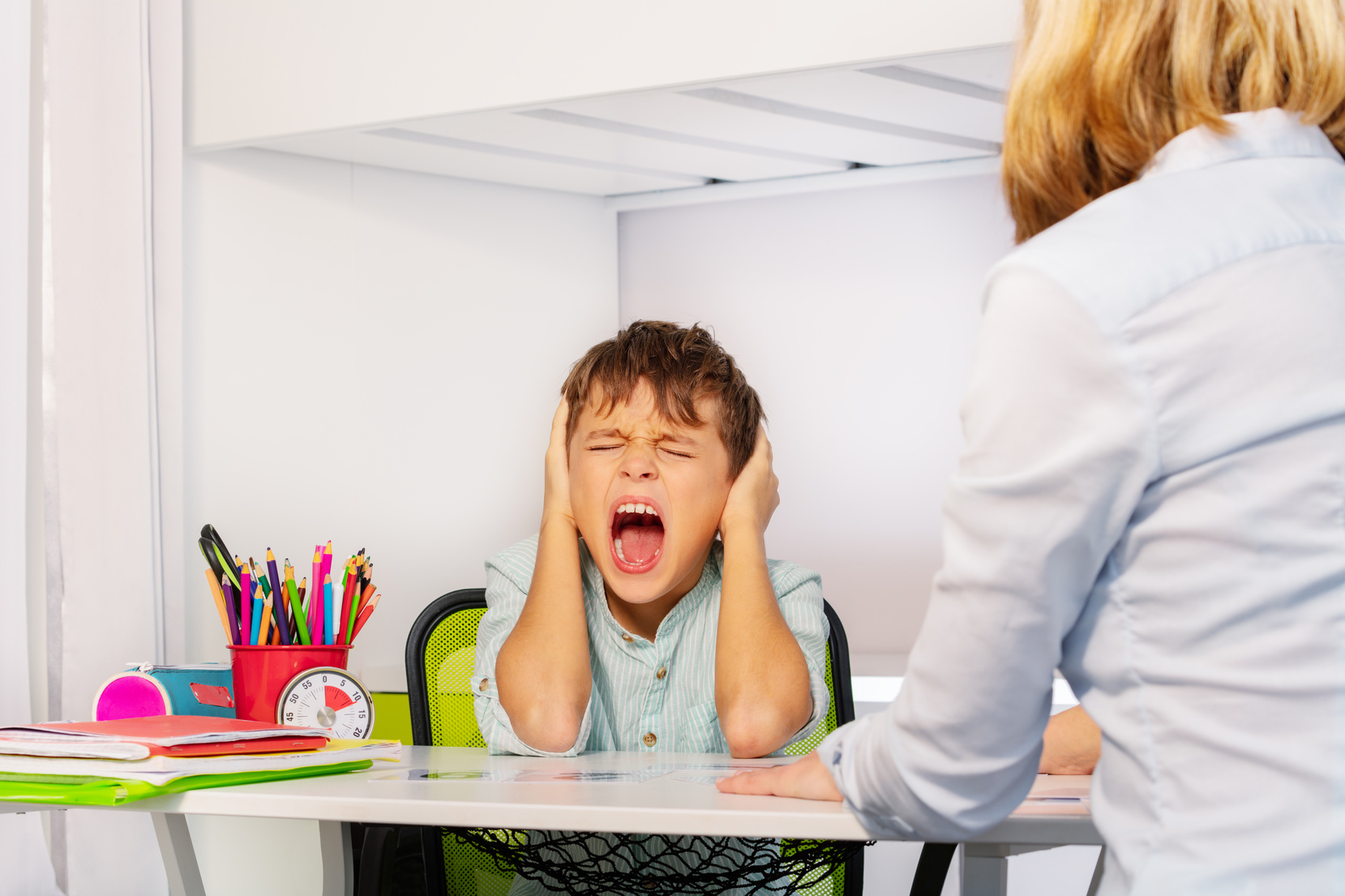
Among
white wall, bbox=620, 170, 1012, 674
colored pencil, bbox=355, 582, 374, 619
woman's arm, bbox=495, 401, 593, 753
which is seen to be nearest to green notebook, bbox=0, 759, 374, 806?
woman's arm, bbox=495, 401, 593, 753

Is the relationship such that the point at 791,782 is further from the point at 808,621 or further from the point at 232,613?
the point at 232,613

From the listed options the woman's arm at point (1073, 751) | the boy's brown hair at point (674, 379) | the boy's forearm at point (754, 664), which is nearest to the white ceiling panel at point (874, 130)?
the boy's brown hair at point (674, 379)

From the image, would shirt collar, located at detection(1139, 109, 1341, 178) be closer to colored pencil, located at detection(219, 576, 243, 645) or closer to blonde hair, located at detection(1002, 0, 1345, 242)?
blonde hair, located at detection(1002, 0, 1345, 242)

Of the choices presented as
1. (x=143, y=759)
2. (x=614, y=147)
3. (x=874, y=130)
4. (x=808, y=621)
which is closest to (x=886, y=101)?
(x=874, y=130)

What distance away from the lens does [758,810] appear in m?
0.72

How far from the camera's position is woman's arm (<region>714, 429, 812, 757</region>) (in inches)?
44.1

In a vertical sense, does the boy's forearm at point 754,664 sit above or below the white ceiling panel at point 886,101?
below

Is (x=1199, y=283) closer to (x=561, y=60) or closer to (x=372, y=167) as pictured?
(x=561, y=60)

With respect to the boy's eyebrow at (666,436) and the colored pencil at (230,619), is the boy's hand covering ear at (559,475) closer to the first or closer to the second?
the boy's eyebrow at (666,436)

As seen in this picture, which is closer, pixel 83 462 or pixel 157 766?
pixel 157 766

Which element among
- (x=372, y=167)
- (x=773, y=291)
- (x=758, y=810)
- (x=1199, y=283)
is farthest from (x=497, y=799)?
(x=773, y=291)

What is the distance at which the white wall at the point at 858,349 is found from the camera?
6.50 feet

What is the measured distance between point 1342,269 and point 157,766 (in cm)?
76

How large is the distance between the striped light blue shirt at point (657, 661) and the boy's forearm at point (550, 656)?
0.04 m
